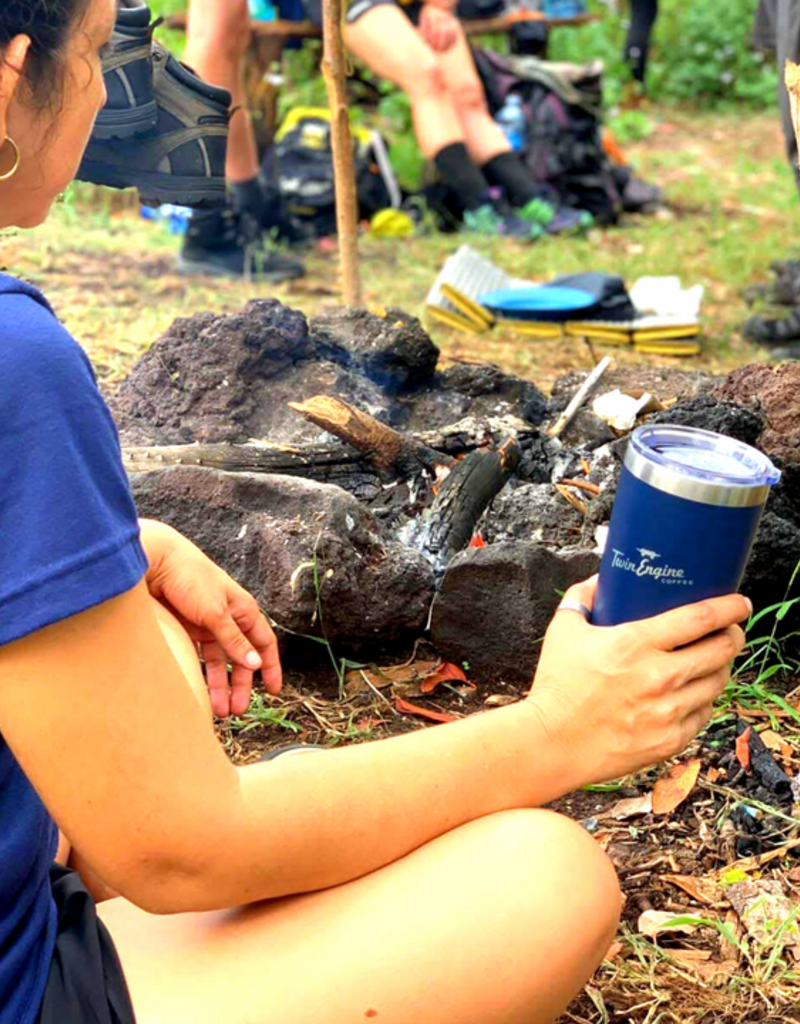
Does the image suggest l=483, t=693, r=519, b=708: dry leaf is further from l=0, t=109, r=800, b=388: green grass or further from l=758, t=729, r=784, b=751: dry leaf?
l=0, t=109, r=800, b=388: green grass

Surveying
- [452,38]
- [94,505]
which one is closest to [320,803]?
[94,505]

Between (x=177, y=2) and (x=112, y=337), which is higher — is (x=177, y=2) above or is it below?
above

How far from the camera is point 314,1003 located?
1.38 m

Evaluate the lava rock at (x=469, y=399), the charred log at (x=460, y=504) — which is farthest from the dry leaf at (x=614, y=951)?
the lava rock at (x=469, y=399)

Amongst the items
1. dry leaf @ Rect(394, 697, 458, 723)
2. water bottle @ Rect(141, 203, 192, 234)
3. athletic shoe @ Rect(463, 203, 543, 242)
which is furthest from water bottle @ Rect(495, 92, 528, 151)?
dry leaf @ Rect(394, 697, 458, 723)

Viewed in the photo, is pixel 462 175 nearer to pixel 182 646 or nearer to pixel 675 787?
pixel 675 787

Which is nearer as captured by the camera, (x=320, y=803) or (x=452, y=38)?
(x=320, y=803)

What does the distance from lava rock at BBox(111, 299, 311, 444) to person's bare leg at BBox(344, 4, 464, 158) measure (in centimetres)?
418

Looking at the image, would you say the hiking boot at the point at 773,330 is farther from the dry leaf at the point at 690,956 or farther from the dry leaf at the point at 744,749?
the dry leaf at the point at 690,956

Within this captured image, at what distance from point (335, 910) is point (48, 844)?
34 centimetres

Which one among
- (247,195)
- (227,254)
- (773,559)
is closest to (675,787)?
(773,559)

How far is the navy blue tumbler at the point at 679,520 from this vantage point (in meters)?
1.41

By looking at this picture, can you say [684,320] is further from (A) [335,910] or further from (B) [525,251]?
(A) [335,910]

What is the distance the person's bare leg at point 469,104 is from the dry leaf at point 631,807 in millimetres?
5832
